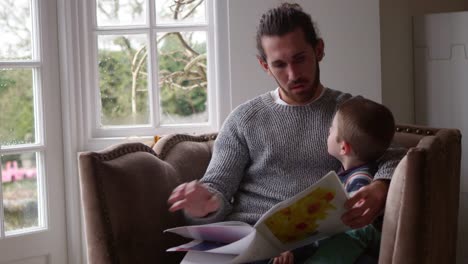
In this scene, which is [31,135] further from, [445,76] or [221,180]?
[445,76]

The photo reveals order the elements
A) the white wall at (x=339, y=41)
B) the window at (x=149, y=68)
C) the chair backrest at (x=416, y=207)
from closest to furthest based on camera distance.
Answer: the chair backrest at (x=416, y=207)
the white wall at (x=339, y=41)
the window at (x=149, y=68)

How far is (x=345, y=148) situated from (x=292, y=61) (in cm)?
29

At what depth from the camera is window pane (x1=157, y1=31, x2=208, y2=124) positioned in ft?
10.5

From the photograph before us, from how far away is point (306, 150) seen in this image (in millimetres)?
2057

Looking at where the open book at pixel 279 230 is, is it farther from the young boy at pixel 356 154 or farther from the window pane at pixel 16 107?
the window pane at pixel 16 107

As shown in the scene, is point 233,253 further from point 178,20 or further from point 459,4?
point 459,4

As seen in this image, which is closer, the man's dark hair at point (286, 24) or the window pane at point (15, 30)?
the man's dark hair at point (286, 24)

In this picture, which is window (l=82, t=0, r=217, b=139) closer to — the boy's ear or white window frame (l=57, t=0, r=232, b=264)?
white window frame (l=57, t=0, r=232, b=264)

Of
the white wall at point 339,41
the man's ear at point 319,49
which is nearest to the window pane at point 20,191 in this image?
the white wall at point 339,41

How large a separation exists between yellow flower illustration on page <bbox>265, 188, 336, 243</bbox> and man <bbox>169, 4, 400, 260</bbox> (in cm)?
31

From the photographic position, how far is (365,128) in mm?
1860

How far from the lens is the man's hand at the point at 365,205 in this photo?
1.70 meters

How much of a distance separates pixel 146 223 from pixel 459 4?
1.97 meters

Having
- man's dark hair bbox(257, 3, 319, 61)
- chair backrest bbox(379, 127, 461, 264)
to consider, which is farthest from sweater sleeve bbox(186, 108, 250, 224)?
chair backrest bbox(379, 127, 461, 264)
